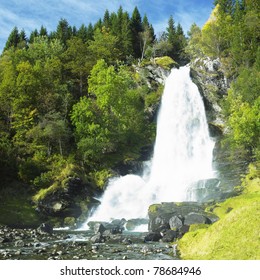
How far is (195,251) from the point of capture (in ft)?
55.8

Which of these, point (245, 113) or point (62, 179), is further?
point (245, 113)

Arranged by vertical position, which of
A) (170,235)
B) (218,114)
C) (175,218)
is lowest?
(170,235)

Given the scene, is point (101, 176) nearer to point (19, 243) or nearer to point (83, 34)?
point (19, 243)

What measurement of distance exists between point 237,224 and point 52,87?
142ft

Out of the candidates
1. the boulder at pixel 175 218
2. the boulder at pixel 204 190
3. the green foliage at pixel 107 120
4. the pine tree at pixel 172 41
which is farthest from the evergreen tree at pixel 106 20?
the boulder at pixel 175 218

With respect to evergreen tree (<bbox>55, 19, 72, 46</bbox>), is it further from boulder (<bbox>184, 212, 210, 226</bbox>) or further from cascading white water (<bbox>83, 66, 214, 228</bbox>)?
boulder (<bbox>184, 212, 210, 226</bbox>)

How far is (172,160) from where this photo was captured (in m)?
51.8

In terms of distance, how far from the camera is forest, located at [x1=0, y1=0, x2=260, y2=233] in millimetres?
42531

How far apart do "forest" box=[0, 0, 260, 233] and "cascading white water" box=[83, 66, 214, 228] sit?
2.62 meters

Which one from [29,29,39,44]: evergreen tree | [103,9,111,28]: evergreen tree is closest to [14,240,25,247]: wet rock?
[103,9,111,28]: evergreen tree

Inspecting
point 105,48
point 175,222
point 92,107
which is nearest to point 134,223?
point 175,222

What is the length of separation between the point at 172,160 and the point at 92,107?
1462 centimetres

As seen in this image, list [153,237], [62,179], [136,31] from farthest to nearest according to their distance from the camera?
[136,31] < [62,179] < [153,237]
